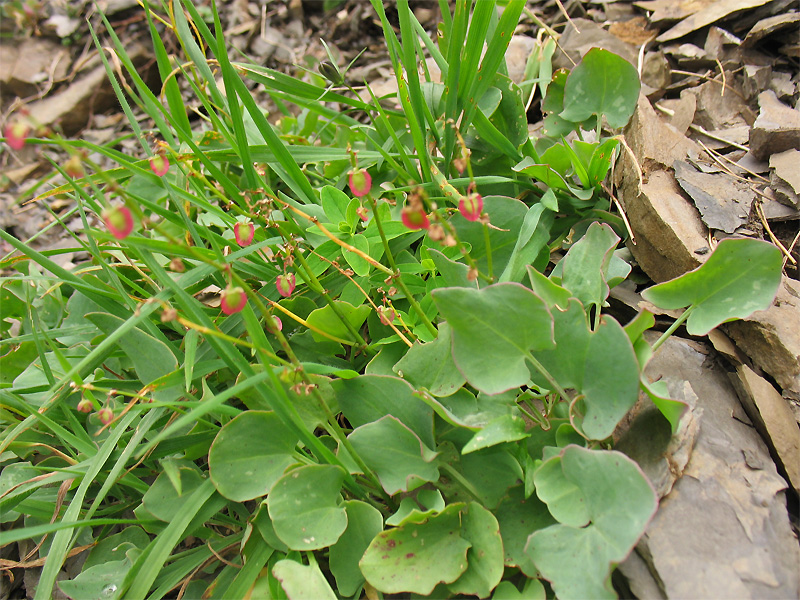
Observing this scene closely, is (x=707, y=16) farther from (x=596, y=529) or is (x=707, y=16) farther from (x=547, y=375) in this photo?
(x=596, y=529)

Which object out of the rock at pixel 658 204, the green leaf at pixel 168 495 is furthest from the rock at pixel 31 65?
the rock at pixel 658 204

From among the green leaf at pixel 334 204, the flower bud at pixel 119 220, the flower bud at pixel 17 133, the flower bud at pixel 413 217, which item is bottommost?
the green leaf at pixel 334 204

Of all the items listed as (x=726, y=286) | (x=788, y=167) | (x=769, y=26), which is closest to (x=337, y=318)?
(x=726, y=286)

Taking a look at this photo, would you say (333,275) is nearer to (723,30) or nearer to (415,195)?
(415,195)

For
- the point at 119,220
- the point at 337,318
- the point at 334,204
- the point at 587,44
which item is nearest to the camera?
the point at 119,220

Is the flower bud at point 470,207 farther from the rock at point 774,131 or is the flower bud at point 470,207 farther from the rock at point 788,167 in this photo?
the rock at point 774,131

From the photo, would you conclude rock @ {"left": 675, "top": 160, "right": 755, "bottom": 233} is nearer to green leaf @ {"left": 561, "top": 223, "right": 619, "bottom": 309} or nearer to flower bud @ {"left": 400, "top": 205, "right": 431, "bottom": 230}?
green leaf @ {"left": 561, "top": 223, "right": 619, "bottom": 309}

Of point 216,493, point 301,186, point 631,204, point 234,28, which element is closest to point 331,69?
point 301,186
